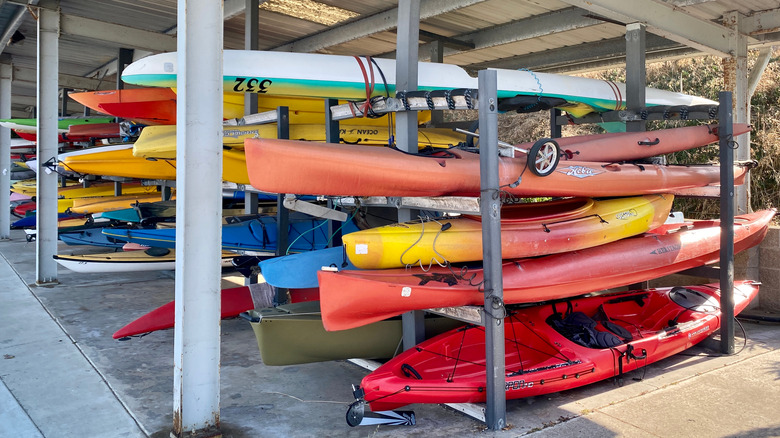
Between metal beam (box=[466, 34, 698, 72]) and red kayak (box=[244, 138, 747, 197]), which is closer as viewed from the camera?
red kayak (box=[244, 138, 747, 197])

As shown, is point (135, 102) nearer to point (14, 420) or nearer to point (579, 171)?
point (14, 420)

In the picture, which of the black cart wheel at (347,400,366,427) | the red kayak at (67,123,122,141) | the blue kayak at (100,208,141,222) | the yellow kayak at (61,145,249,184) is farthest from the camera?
the red kayak at (67,123,122,141)

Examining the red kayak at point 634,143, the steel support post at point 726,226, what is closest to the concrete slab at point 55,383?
the red kayak at point 634,143

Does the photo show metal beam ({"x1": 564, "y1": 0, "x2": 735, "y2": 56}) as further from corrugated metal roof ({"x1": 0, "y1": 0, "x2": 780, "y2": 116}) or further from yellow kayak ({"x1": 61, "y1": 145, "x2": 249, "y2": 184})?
yellow kayak ({"x1": 61, "y1": 145, "x2": 249, "y2": 184})

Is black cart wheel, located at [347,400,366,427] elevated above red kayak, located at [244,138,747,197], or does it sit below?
below

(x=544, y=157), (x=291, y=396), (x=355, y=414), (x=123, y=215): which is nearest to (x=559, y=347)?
(x=544, y=157)

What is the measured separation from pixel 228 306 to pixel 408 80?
8.88 ft

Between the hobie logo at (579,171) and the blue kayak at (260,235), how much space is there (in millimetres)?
2405

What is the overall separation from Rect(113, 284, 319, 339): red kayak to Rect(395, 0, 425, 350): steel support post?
5.60 feet

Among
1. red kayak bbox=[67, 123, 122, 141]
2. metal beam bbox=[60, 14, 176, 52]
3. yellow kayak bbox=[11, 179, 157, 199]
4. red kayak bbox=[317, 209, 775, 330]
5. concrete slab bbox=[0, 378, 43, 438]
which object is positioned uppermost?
metal beam bbox=[60, 14, 176, 52]

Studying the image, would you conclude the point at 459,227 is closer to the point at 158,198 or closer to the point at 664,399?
the point at 664,399

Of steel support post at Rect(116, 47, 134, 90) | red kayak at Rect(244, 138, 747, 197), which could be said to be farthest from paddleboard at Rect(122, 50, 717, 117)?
steel support post at Rect(116, 47, 134, 90)

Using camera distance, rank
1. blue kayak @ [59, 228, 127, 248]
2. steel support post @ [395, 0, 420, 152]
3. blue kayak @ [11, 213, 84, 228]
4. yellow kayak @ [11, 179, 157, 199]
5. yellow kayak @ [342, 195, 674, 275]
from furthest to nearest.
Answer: blue kayak @ [11, 213, 84, 228] < yellow kayak @ [11, 179, 157, 199] < blue kayak @ [59, 228, 127, 248] < steel support post @ [395, 0, 420, 152] < yellow kayak @ [342, 195, 674, 275]

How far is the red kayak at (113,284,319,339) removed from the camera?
16.9 feet
